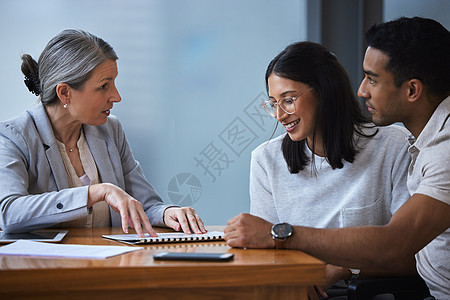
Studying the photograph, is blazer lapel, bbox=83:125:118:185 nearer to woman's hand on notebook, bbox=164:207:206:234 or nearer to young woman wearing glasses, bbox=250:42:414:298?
woman's hand on notebook, bbox=164:207:206:234

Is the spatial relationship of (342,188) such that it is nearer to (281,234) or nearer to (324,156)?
(324,156)

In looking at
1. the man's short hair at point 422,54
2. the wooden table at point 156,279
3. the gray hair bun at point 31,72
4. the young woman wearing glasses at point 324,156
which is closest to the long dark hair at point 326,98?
the young woman wearing glasses at point 324,156

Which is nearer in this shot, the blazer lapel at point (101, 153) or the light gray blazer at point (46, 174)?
the light gray blazer at point (46, 174)

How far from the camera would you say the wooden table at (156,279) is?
1.05 metres

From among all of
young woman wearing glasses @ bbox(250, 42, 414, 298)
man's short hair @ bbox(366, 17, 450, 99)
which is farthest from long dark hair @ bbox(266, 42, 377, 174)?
man's short hair @ bbox(366, 17, 450, 99)

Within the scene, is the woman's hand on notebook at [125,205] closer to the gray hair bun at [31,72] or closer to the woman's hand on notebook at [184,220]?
the woman's hand on notebook at [184,220]

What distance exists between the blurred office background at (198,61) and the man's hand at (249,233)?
158 cm

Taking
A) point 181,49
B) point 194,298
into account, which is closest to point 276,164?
point 194,298

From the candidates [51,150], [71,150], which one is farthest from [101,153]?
[51,150]

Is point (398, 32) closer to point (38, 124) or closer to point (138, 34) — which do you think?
point (38, 124)

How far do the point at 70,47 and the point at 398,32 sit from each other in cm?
126

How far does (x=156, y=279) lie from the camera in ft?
3.48

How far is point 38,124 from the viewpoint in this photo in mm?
2023

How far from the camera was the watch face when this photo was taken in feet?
4.33
